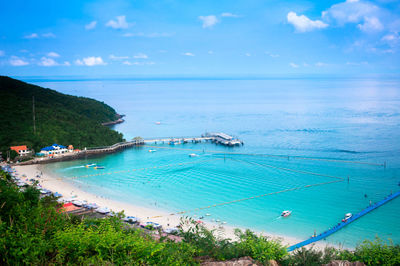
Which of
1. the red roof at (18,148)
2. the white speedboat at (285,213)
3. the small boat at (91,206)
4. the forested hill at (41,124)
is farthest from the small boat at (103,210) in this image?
the forested hill at (41,124)

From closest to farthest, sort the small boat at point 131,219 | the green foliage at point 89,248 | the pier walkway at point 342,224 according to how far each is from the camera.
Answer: the green foliage at point 89,248, the pier walkway at point 342,224, the small boat at point 131,219

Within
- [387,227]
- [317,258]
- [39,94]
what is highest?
[39,94]

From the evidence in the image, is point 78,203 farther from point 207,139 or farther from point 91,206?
point 207,139

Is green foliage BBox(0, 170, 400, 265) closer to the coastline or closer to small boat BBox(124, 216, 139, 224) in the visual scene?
the coastline

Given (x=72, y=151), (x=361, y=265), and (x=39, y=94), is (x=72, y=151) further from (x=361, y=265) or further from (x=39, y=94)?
(x=361, y=265)

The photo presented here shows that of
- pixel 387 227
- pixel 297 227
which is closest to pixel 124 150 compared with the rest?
pixel 297 227

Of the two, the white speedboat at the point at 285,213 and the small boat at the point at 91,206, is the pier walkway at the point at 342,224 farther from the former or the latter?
the small boat at the point at 91,206
